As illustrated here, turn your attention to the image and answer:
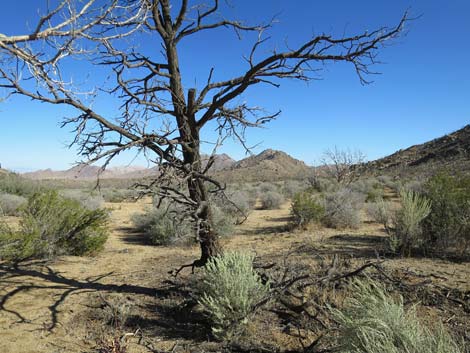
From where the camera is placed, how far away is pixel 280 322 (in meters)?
4.27

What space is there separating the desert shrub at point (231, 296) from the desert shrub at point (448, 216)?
16.4ft

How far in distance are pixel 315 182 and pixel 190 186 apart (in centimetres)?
1895

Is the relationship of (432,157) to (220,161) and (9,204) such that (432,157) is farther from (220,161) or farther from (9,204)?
(220,161)

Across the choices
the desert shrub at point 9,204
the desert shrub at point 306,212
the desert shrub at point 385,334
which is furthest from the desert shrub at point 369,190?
the desert shrub at point 9,204

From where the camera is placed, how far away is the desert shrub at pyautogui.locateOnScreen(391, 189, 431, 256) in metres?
7.23

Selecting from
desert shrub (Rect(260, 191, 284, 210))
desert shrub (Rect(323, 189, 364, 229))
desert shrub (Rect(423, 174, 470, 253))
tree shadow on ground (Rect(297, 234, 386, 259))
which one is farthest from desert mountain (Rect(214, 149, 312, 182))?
desert shrub (Rect(423, 174, 470, 253))

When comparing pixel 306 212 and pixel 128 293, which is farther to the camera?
pixel 306 212

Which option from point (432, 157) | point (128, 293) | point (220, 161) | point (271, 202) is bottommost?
point (128, 293)

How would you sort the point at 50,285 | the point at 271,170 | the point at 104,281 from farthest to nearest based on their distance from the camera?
the point at 271,170
the point at 104,281
the point at 50,285

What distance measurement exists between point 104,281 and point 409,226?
20.1 ft

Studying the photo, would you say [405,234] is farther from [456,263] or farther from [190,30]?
[190,30]

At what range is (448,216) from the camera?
7.38m

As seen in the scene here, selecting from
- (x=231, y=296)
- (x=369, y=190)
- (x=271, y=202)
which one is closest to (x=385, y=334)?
(x=231, y=296)

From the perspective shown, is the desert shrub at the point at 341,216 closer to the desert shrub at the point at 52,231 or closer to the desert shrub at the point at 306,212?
the desert shrub at the point at 306,212
